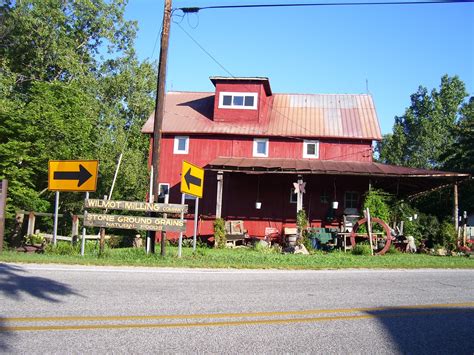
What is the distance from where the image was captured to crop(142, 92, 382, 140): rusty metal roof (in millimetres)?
26328

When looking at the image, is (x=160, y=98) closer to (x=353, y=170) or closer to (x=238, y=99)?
(x=353, y=170)

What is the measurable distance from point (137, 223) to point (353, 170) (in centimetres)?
1169

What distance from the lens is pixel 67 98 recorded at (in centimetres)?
2695

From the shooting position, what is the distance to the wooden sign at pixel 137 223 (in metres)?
13.6

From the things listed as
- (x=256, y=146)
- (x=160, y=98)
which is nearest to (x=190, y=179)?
(x=160, y=98)

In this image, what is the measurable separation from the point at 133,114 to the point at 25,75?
9028mm

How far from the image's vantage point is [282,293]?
325 inches

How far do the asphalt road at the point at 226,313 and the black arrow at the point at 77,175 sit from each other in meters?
4.44

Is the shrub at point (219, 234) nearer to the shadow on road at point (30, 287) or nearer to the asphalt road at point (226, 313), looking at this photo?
the asphalt road at point (226, 313)

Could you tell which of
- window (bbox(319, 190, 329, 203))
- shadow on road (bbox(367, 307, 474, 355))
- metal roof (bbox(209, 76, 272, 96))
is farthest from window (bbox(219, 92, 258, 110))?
shadow on road (bbox(367, 307, 474, 355))

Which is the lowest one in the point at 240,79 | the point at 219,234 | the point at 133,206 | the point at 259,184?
the point at 219,234

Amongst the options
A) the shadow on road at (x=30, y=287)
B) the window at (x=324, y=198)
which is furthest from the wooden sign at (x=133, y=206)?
the window at (x=324, y=198)

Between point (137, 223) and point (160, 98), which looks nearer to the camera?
point (137, 223)

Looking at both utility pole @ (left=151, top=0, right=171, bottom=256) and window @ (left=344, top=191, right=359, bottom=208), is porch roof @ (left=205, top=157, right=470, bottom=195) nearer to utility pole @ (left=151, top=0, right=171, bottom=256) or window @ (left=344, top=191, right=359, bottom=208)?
window @ (left=344, top=191, right=359, bottom=208)
